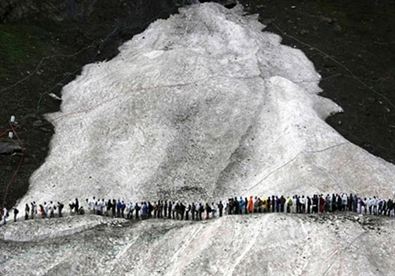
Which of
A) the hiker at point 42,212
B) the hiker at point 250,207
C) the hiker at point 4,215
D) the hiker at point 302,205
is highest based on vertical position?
the hiker at point 4,215

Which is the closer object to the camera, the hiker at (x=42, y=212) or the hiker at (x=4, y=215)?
the hiker at (x=4, y=215)

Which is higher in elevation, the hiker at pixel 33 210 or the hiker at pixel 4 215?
the hiker at pixel 4 215

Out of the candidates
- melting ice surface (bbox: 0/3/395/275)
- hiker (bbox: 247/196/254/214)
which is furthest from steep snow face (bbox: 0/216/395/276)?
hiker (bbox: 247/196/254/214)

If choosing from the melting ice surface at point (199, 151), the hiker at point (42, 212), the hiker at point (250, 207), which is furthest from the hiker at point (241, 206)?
the hiker at point (42, 212)

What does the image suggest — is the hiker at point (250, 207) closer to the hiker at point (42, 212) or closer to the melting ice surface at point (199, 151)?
the melting ice surface at point (199, 151)

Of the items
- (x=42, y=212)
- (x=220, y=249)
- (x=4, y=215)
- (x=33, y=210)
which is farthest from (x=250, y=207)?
(x=4, y=215)

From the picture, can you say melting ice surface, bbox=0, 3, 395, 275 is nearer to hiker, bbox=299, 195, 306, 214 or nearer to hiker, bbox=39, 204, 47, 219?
hiker, bbox=299, 195, 306, 214
